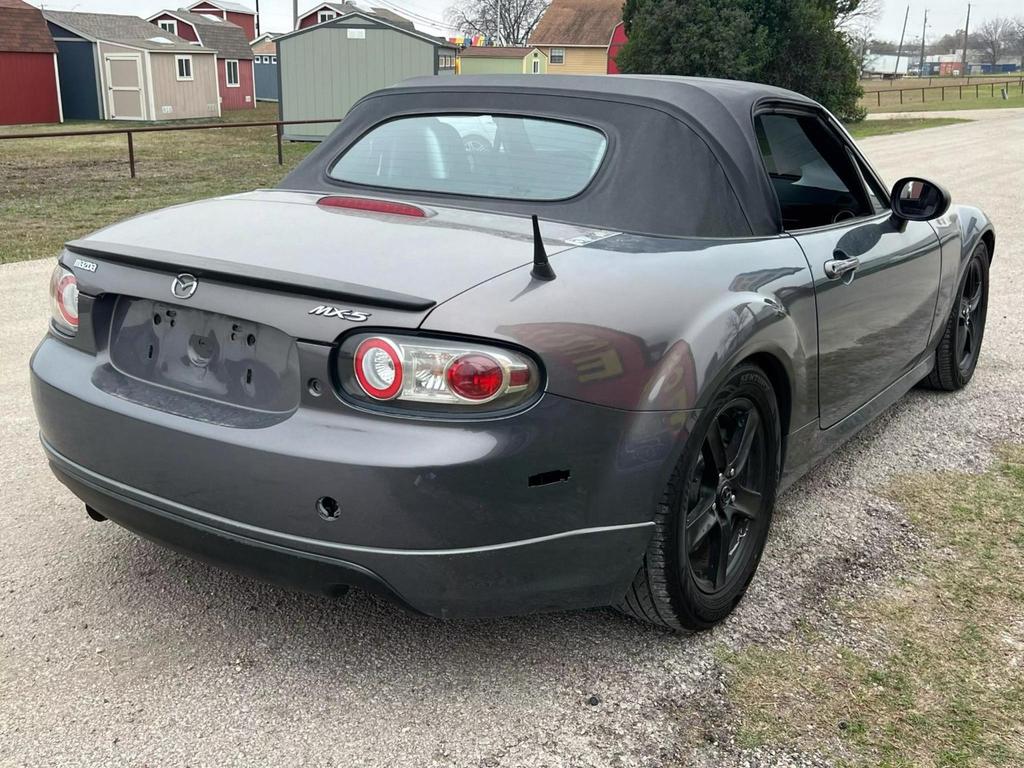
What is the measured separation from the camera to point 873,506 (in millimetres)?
3908

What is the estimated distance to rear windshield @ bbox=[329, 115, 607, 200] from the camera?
10.6ft

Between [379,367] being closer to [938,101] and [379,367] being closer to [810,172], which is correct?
[810,172]

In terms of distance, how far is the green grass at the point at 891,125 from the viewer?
27.4 m

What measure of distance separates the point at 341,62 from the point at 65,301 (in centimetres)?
2238

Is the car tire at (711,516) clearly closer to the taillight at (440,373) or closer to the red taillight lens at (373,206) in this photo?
the taillight at (440,373)

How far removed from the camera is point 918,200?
4.02m

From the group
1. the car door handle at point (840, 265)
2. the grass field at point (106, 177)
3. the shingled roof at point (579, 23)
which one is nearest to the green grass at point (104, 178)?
the grass field at point (106, 177)

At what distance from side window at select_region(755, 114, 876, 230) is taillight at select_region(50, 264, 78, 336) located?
2250mm

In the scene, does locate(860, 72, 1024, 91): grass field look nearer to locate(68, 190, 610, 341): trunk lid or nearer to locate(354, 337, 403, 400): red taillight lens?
locate(68, 190, 610, 341): trunk lid

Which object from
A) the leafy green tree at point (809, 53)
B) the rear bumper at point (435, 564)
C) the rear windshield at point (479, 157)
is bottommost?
the rear bumper at point (435, 564)

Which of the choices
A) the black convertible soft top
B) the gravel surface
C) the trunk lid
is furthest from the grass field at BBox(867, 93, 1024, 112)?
the trunk lid

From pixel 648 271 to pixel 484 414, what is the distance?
0.66 m

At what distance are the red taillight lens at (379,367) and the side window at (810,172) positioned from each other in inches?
72.8

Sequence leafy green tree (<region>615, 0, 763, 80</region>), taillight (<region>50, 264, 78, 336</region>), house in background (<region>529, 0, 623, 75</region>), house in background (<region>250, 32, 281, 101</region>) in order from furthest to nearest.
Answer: house in background (<region>529, 0, 623, 75</region>) < house in background (<region>250, 32, 281, 101</region>) < leafy green tree (<region>615, 0, 763, 80</region>) < taillight (<region>50, 264, 78, 336</region>)
